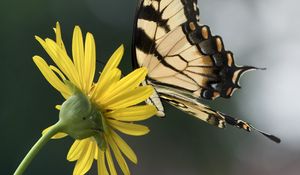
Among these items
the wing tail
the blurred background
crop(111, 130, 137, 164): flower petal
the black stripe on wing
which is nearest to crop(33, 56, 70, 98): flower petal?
crop(111, 130, 137, 164): flower petal

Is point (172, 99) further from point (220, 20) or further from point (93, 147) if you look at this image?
point (220, 20)

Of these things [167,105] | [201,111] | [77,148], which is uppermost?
[77,148]

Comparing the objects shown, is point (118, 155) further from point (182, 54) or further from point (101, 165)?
point (182, 54)

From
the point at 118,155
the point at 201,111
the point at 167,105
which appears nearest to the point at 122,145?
the point at 118,155

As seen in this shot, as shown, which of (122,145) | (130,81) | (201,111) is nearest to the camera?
(130,81)

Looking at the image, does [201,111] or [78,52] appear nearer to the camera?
[78,52]

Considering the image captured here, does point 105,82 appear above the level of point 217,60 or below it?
above

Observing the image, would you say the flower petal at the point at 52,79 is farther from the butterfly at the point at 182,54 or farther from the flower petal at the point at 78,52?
the butterfly at the point at 182,54
